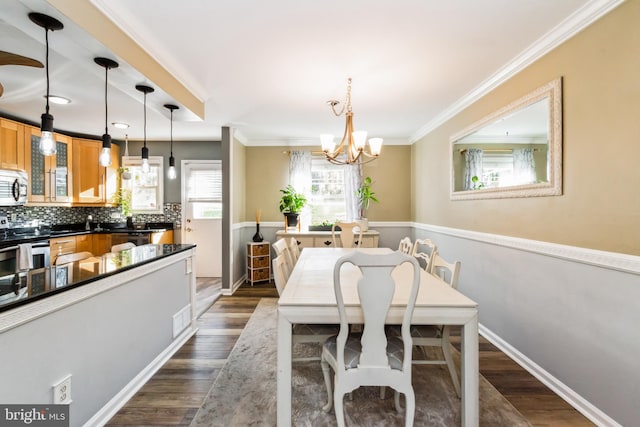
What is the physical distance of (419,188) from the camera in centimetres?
486

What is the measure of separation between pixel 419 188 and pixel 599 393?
3408 mm

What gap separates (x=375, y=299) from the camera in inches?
58.4

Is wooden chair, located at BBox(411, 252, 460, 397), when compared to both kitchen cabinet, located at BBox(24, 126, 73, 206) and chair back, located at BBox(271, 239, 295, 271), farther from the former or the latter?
kitchen cabinet, located at BBox(24, 126, 73, 206)

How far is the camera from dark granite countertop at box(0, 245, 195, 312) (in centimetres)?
132

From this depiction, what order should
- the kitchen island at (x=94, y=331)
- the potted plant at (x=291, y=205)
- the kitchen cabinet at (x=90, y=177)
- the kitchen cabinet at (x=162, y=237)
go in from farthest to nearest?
the potted plant at (x=291, y=205) < the kitchen cabinet at (x=162, y=237) < the kitchen cabinet at (x=90, y=177) < the kitchen island at (x=94, y=331)

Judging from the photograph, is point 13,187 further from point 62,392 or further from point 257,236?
point 62,392

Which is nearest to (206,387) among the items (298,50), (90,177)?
(298,50)

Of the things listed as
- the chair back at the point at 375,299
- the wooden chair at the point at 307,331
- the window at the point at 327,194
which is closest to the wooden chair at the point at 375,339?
the chair back at the point at 375,299

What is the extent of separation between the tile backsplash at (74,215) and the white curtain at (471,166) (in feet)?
14.7

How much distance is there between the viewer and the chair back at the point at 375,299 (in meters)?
1.45

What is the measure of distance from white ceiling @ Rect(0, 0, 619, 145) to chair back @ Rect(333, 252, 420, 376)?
146cm

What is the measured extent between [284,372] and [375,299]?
0.63 metres

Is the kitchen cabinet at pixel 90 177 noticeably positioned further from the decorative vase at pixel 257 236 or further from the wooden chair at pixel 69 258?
the wooden chair at pixel 69 258

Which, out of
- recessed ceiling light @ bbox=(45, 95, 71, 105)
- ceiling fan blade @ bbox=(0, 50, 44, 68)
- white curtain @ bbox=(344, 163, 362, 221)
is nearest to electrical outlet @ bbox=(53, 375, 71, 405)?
ceiling fan blade @ bbox=(0, 50, 44, 68)
